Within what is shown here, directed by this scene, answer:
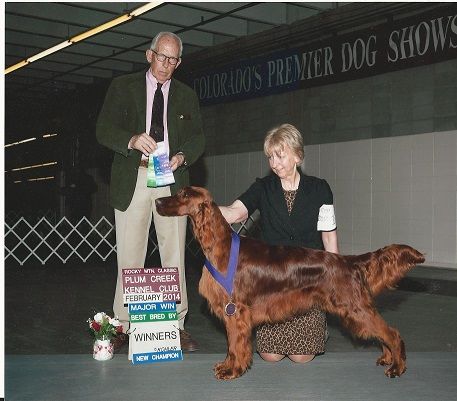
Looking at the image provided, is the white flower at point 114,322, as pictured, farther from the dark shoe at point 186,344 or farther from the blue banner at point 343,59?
the blue banner at point 343,59

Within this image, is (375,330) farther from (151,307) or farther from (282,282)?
(151,307)

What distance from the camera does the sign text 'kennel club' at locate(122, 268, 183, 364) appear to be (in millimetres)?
2590

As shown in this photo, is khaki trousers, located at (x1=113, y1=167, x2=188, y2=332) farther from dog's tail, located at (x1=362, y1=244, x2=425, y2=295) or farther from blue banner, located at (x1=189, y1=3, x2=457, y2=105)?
blue banner, located at (x1=189, y1=3, x2=457, y2=105)

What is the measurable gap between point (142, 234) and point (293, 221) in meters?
0.71

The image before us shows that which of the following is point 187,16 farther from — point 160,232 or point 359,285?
point 359,285

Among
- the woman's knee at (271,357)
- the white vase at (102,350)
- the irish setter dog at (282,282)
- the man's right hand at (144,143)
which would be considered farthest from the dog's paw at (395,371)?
the man's right hand at (144,143)

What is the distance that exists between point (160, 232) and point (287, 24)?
601 cm

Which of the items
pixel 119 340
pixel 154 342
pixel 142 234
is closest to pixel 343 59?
pixel 142 234

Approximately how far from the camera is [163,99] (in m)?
2.85

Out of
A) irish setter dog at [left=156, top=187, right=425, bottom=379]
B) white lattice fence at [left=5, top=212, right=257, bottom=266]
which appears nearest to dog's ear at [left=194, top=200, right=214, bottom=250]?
irish setter dog at [left=156, top=187, right=425, bottom=379]

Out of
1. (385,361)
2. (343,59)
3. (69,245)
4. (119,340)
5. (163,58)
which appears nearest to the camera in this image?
→ (385,361)

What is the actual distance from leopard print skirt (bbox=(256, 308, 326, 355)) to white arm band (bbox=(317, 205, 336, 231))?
355 millimetres

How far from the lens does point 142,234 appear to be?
2852 millimetres

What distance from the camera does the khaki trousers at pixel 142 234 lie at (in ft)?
9.20
